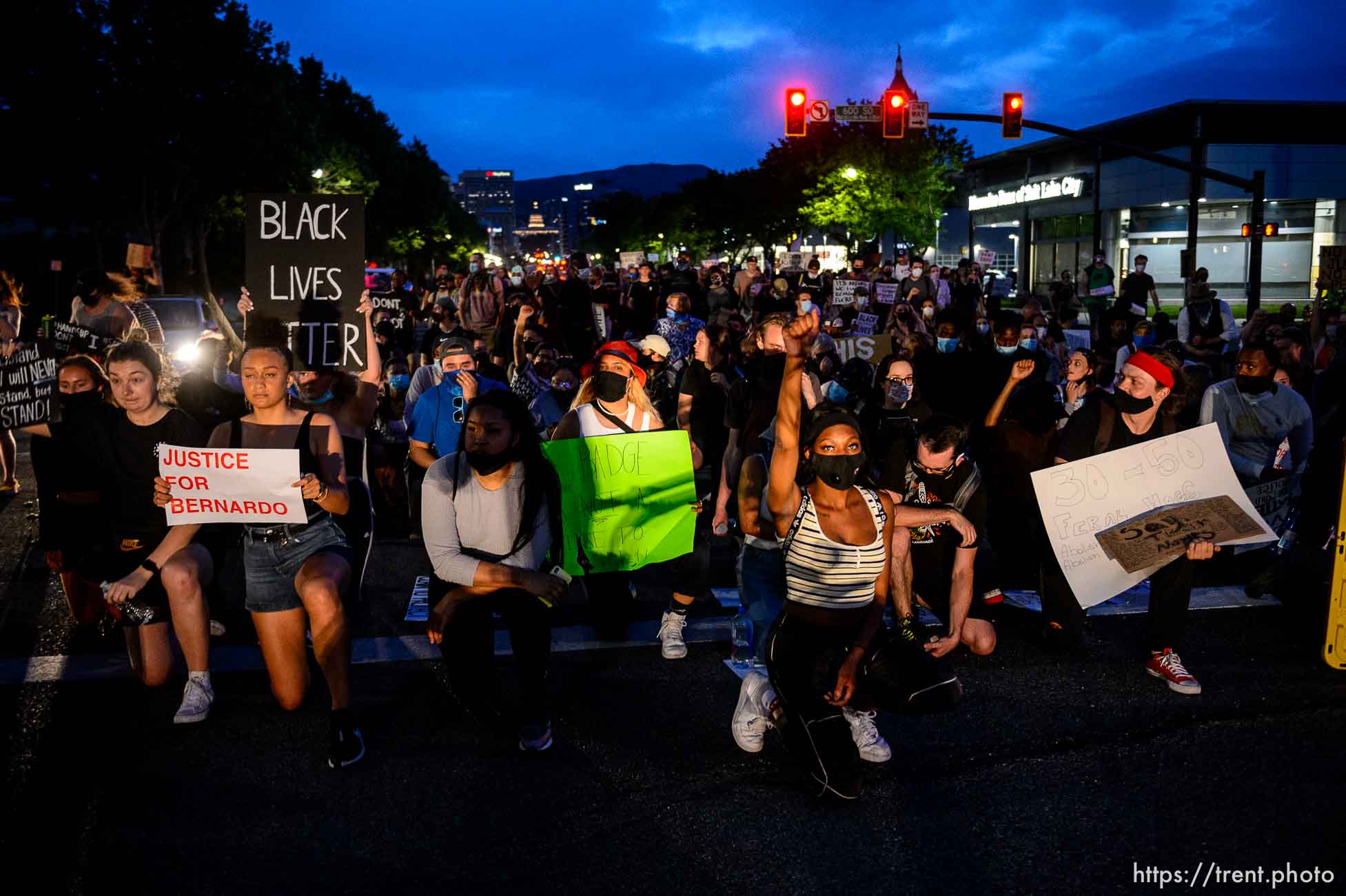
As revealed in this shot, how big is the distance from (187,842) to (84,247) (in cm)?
4444

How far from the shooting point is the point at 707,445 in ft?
29.0

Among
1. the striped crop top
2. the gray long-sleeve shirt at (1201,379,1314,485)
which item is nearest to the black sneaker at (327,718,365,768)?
the striped crop top

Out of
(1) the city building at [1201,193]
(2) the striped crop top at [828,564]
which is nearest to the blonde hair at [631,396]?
(2) the striped crop top at [828,564]

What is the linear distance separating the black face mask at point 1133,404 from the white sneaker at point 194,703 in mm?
4856

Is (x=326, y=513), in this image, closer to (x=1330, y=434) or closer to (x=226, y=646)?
(x=226, y=646)

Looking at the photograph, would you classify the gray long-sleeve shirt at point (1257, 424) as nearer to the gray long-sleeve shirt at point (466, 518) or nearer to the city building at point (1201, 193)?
the gray long-sleeve shirt at point (466, 518)

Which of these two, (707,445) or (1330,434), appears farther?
(707,445)

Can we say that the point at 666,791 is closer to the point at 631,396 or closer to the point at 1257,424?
the point at 631,396

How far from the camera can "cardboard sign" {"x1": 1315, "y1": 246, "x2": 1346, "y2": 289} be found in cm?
Answer: 1242

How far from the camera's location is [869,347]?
12.1 meters

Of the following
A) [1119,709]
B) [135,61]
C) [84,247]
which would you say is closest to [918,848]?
[1119,709]

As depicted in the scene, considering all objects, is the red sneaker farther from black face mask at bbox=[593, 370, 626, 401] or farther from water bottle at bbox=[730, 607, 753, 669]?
black face mask at bbox=[593, 370, 626, 401]

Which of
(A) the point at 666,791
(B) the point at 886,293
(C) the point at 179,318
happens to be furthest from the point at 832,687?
(C) the point at 179,318

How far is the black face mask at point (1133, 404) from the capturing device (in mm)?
6070
